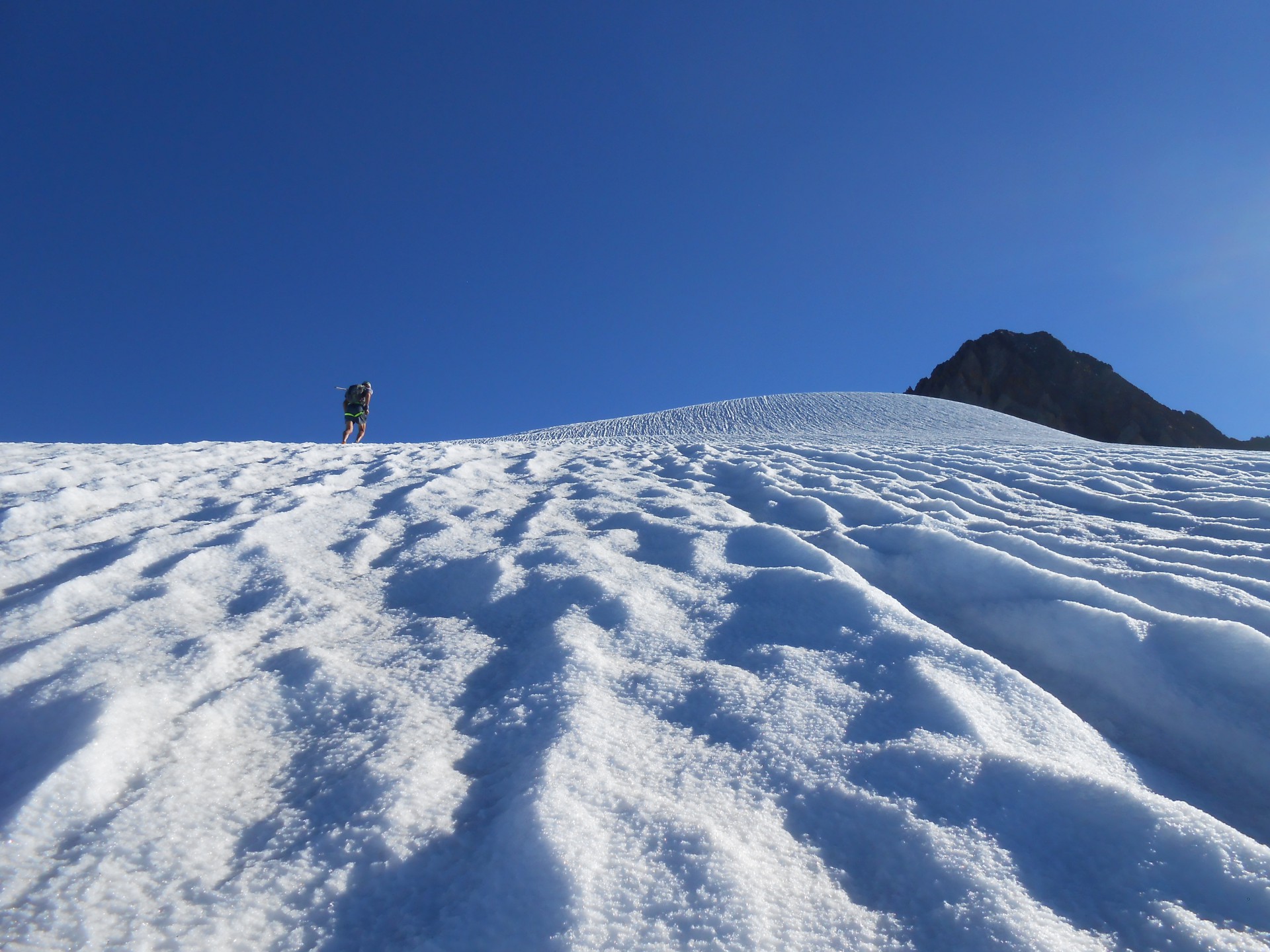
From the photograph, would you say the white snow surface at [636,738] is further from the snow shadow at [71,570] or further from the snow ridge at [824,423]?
the snow ridge at [824,423]

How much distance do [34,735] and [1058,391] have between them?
191 feet

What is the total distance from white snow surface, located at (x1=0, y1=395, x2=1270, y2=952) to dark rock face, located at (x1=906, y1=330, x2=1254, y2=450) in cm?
4686

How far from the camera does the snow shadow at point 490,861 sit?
826mm

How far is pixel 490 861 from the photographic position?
918 millimetres

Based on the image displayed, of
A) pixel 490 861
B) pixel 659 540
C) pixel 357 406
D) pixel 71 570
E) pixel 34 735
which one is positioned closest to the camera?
pixel 490 861

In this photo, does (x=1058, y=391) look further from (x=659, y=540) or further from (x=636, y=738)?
(x=636, y=738)

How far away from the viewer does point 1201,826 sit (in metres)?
0.90

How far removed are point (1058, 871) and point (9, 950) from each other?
4.71ft

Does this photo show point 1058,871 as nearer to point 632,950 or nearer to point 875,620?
point 632,950

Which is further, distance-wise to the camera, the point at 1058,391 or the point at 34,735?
the point at 1058,391

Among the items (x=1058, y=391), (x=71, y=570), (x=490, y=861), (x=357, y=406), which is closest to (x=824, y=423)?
(x=357, y=406)

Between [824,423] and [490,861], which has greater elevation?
[824,423]

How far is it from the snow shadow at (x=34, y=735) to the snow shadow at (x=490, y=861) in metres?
0.64

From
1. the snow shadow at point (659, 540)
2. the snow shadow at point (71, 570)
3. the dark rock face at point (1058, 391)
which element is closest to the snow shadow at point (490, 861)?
the snow shadow at point (659, 540)
